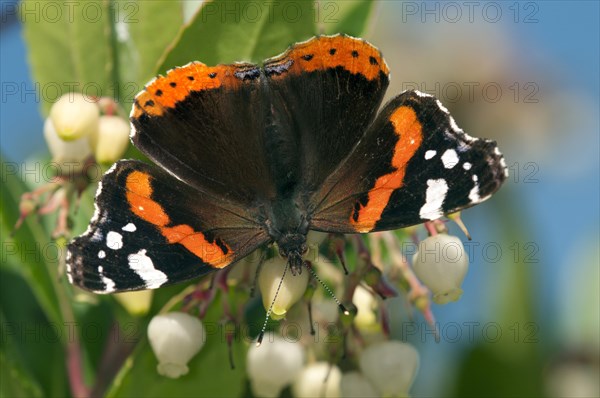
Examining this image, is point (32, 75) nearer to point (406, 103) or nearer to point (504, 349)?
point (406, 103)

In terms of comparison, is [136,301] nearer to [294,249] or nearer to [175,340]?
[175,340]

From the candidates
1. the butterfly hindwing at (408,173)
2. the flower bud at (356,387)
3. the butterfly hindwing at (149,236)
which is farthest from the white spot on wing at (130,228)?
the flower bud at (356,387)

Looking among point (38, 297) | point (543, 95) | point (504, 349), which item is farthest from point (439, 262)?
point (543, 95)

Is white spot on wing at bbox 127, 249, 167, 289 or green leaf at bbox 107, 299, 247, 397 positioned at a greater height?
white spot on wing at bbox 127, 249, 167, 289

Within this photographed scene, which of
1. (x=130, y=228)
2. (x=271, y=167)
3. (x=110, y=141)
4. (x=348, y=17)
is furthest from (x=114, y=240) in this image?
(x=348, y=17)

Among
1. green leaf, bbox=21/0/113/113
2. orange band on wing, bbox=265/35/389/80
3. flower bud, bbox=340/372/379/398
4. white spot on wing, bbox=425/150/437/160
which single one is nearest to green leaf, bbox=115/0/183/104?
green leaf, bbox=21/0/113/113

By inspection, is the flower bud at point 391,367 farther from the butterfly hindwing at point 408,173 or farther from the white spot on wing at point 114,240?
the white spot on wing at point 114,240

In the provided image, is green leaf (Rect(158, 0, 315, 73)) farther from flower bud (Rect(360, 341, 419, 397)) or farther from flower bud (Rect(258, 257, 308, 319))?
flower bud (Rect(360, 341, 419, 397))

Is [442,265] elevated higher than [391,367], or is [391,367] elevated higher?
[442,265]
